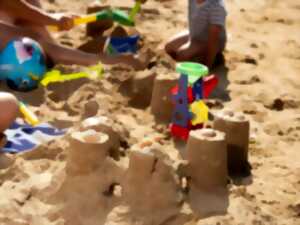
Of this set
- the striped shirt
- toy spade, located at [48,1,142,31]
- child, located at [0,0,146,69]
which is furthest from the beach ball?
the striped shirt

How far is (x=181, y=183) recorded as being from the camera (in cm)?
175

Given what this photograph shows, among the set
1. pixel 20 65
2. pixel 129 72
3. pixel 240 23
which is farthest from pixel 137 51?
pixel 240 23

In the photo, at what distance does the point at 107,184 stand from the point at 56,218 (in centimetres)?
16

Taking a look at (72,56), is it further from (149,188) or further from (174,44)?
(149,188)

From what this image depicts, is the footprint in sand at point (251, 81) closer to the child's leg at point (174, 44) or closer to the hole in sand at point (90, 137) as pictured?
the child's leg at point (174, 44)

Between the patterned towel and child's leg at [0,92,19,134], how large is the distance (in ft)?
0.14

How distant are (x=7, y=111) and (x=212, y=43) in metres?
1.13

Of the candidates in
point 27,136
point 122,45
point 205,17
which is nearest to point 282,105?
point 205,17

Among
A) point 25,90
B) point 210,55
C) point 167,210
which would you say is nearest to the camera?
point 167,210

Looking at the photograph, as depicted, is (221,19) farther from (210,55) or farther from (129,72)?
(129,72)

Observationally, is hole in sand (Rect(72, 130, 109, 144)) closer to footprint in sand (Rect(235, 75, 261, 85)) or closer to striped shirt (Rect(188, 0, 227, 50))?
footprint in sand (Rect(235, 75, 261, 85))

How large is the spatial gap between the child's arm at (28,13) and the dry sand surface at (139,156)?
28cm

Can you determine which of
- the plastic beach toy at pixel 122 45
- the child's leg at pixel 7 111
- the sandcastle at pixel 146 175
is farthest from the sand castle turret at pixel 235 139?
the plastic beach toy at pixel 122 45

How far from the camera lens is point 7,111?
82.0 inches
